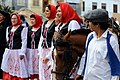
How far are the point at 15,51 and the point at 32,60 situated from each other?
0.57 metres

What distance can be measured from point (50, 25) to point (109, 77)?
123 inches

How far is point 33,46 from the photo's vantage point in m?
8.41

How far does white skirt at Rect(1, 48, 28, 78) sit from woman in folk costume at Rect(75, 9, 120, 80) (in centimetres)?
414

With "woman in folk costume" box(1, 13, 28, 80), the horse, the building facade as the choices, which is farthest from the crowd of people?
the building facade

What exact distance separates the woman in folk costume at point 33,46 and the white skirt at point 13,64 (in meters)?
0.18

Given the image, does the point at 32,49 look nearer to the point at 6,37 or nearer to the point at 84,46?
the point at 6,37

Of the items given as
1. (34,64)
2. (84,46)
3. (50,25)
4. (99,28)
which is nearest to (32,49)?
(34,64)

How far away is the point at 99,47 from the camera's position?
4117mm

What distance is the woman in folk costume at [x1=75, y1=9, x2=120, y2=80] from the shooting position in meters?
4.05

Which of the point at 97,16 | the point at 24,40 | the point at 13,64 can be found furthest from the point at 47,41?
the point at 97,16

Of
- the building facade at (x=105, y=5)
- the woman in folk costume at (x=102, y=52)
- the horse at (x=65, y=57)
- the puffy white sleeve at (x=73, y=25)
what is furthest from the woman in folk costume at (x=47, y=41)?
the building facade at (x=105, y=5)

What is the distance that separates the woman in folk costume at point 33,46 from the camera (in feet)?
27.4

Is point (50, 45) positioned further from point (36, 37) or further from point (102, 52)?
point (102, 52)

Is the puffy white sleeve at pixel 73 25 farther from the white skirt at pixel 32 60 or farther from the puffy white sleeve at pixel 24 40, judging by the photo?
the white skirt at pixel 32 60
